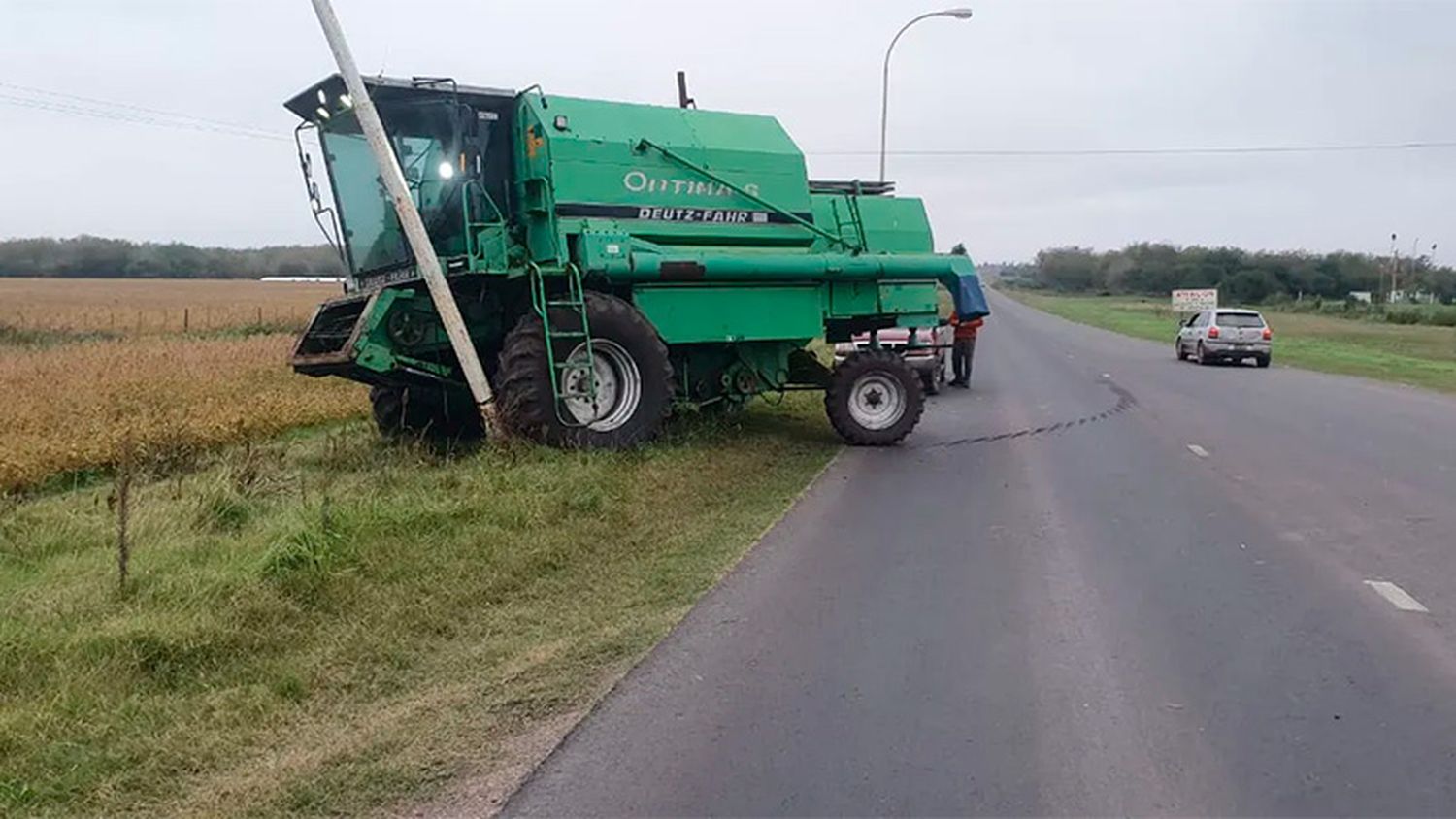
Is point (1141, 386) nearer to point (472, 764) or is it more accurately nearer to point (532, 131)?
point (532, 131)

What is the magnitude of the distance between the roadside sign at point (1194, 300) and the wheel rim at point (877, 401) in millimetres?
62011

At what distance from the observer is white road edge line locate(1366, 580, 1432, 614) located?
7.10 metres

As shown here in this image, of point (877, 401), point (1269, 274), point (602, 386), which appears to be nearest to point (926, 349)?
point (877, 401)

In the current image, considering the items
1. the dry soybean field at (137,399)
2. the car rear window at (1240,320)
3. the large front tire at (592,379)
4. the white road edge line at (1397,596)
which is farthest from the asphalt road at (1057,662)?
the car rear window at (1240,320)

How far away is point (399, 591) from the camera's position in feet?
23.0

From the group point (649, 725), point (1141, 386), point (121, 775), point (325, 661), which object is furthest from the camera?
point (1141, 386)

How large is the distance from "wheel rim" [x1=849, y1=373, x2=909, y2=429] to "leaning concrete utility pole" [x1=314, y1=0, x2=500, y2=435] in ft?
15.6

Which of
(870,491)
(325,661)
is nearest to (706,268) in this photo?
(870,491)

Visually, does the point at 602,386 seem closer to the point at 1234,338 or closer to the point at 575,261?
the point at 575,261

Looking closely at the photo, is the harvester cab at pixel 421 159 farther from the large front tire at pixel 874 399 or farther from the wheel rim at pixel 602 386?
the large front tire at pixel 874 399

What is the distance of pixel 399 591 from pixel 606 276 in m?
5.82

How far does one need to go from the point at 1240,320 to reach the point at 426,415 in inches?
966

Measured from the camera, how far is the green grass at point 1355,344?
30875 millimetres

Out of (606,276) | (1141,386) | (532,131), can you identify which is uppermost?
(532,131)
